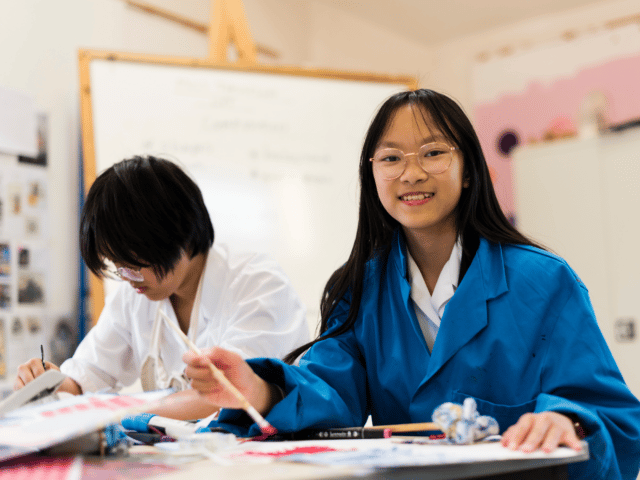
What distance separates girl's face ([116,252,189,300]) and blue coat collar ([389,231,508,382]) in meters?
0.50

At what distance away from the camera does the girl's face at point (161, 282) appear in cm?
116

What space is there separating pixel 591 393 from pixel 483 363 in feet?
0.47

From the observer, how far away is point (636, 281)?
7.69 feet

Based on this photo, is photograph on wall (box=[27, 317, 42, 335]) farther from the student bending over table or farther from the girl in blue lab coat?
the girl in blue lab coat

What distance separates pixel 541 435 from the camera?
572 millimetres

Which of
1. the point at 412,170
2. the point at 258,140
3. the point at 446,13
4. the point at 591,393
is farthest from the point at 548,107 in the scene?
the point at 591,393

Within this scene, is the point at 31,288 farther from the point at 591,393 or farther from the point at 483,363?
the point at 591,393

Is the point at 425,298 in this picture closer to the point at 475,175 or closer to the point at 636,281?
the point at 475,175

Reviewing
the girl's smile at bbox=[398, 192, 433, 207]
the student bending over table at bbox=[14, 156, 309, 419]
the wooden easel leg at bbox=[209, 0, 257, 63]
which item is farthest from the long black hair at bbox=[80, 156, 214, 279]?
the wooden easel leg at bbox=[209, 0, 257, 63]

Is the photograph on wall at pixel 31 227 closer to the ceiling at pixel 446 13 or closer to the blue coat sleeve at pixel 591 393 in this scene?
the blue coat sleeve at pixel 591 393

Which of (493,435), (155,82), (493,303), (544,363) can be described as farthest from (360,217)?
(155,82)

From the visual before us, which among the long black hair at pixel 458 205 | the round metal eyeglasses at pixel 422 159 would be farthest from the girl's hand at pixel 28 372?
the round metal eyeglasses at pixel 422 159

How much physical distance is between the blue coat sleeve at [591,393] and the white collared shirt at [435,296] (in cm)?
18

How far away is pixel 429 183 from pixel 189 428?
50 centimetres
